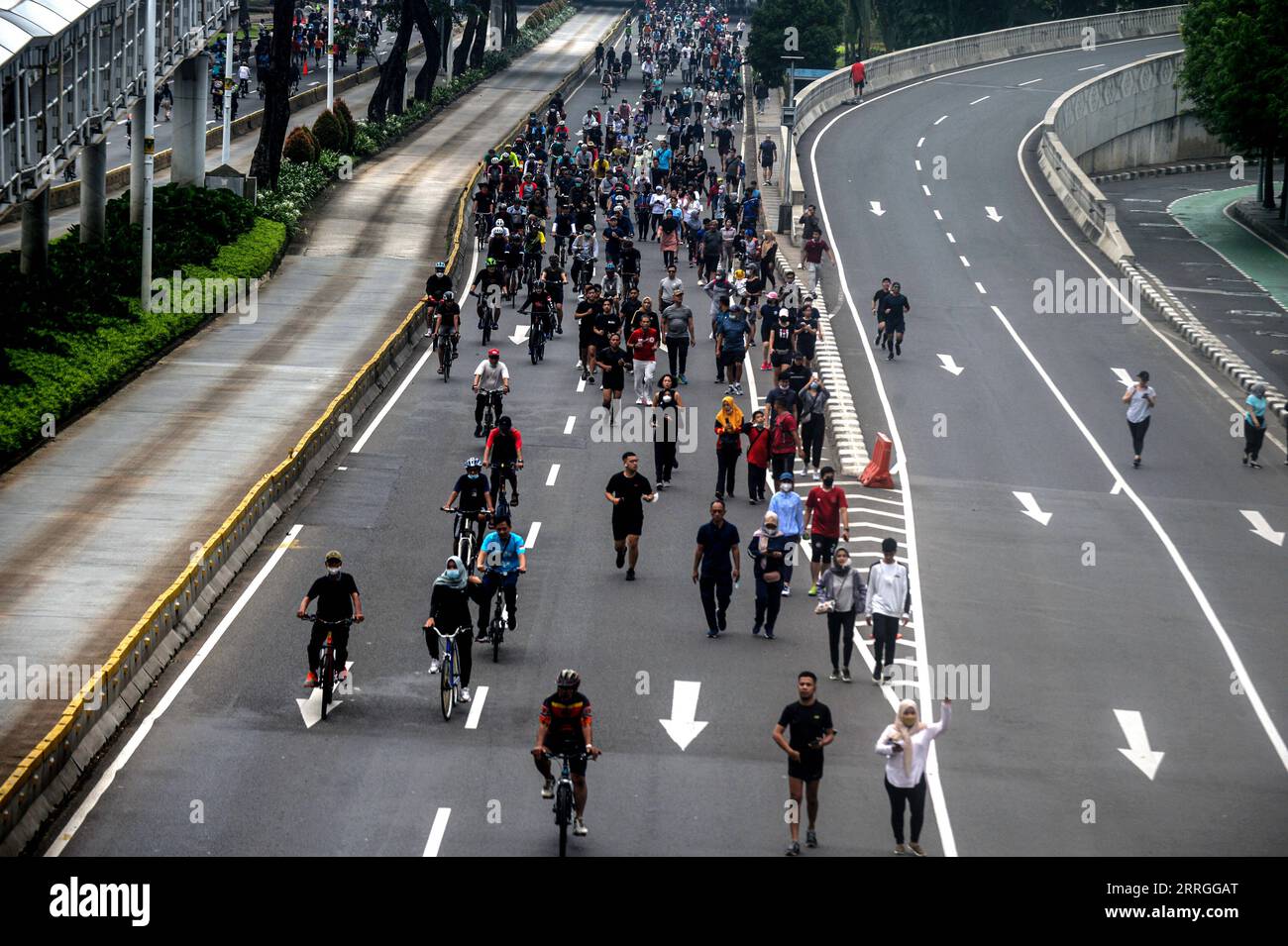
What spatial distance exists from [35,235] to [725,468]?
15.6 m

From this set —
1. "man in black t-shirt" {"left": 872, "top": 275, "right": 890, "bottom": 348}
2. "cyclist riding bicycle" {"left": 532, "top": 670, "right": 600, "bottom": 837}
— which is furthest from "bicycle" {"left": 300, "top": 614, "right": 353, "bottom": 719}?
"man in black t-shirt" {"left": 872, "top": 275, "right": 890, "bottom": 348}

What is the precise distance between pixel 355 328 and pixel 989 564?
17.4m

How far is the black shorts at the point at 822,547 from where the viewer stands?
950 inches

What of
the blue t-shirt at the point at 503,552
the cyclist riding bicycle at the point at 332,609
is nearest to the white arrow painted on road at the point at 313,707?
the cyclist riding bicycle at the point at 332,609

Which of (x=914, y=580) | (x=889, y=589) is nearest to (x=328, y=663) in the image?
(x=889, y=589)

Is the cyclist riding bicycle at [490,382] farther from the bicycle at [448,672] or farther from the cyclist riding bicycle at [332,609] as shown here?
the bicycle at [448,672]

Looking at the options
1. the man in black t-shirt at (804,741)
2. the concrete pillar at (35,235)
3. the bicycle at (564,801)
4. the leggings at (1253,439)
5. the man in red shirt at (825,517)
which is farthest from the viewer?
the concrete pillar at (35,235)

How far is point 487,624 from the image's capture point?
21531 mm

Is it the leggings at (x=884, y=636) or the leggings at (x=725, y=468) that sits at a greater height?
the leggings at (x=725, y=468)

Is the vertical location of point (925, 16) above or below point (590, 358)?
above

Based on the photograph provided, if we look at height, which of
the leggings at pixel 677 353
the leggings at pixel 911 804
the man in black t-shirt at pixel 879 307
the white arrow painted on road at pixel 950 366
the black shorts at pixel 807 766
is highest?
the man in black t-shirt at pixel 879 307

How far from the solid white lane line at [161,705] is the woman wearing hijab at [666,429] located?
18.6ft

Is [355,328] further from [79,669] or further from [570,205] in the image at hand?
[79,669]
